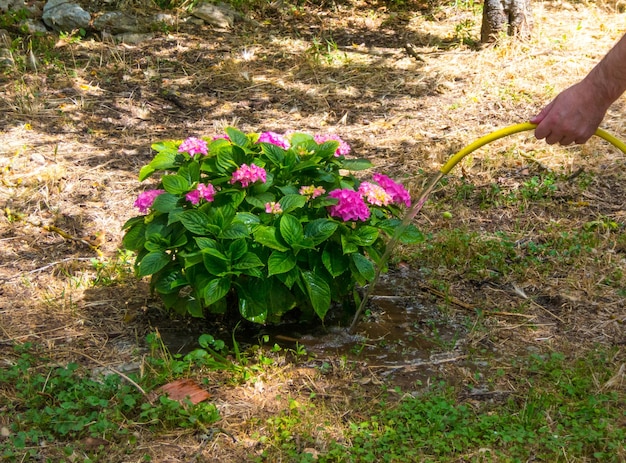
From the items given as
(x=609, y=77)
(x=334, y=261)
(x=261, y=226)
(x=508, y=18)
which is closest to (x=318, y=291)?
(x=334, y=261)

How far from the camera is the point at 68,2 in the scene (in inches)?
290

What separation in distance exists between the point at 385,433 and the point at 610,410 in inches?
35.7

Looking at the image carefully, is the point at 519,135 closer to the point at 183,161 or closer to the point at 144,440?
the point at 183,161

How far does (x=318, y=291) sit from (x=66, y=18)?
5562mm

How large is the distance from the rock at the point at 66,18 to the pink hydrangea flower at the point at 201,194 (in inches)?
199

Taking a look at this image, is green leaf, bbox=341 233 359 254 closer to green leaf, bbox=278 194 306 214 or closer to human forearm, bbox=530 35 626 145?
green leaf, bbox=278 194 306 214

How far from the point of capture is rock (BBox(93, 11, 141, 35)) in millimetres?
7234

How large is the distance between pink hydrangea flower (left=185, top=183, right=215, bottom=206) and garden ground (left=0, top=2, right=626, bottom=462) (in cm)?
62

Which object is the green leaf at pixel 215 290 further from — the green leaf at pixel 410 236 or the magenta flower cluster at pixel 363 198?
the green leaf at pixel 410 236

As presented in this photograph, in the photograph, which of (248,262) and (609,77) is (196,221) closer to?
(248,262)

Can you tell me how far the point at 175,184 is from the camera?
3.02m

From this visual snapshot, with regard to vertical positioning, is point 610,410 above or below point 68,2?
below

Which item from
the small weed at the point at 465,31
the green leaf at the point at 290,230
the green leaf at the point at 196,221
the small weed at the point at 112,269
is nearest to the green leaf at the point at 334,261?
the green leaf at the point at 290,230

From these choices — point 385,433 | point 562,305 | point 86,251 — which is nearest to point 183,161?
point 86,251
